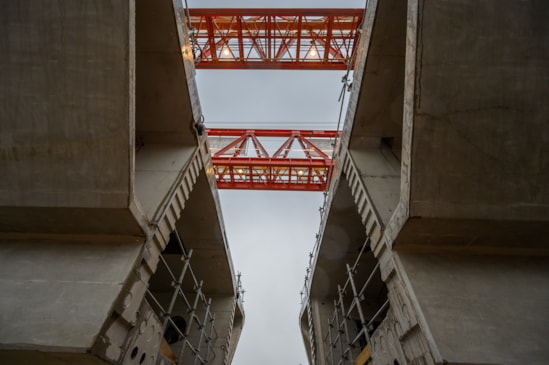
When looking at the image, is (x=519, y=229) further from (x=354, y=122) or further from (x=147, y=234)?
(x=147, y=234)

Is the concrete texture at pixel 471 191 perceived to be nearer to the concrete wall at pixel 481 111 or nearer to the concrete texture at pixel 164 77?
the concrete wall at pixel 481 111

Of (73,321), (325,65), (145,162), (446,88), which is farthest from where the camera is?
(325,65)

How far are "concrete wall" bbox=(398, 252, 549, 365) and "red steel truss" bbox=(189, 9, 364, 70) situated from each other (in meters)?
10.5

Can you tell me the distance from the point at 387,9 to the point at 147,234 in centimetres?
552

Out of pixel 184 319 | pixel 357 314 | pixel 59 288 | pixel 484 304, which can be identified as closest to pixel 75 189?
pixel 59 288

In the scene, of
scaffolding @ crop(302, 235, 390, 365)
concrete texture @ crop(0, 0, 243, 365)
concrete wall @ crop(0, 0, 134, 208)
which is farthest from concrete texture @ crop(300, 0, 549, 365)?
scaffolding @ crop(302, 235, 390, 365)

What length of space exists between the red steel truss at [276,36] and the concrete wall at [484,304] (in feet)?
34.3

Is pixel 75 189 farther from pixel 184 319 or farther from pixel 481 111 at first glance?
pixel 184 319

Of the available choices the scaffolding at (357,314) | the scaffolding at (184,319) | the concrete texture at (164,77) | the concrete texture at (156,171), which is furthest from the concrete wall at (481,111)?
the scaffolding at (184,319)

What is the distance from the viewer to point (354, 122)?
20.0 feet

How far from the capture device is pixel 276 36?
1255 centimetres

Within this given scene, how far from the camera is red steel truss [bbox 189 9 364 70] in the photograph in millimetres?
11609

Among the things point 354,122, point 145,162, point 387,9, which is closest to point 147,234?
point 145,162

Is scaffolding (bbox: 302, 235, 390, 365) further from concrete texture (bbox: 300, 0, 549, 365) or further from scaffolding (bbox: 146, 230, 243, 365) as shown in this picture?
concrete texture (bbox: 300, 0, 549, 365)
